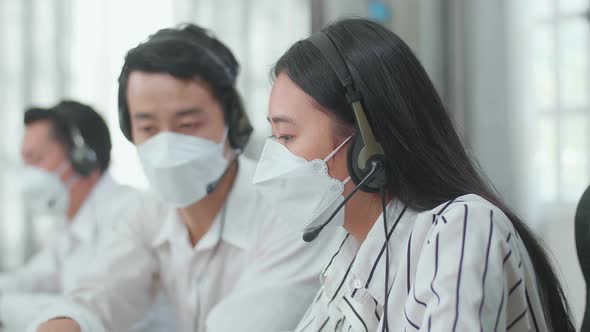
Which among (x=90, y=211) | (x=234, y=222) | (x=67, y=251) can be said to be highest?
(x=234, y=222)

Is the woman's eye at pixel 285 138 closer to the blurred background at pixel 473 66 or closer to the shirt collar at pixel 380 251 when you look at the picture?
the shirt collar at pixel 380 251

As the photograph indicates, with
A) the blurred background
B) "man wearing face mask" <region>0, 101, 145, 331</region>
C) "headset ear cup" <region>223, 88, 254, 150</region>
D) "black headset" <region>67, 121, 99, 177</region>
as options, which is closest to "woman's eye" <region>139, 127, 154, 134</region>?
"headset ear cup" <region>223, 88, 254, 150</region>

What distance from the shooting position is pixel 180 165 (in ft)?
4.68

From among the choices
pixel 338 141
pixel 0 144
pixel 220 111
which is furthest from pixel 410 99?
pixel 0 144

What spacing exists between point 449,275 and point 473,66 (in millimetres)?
2061

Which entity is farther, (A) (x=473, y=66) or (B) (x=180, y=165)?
(A) (x=473, y=66)

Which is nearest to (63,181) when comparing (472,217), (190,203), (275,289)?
(190,203)

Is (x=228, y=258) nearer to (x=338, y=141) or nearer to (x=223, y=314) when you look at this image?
(x=223, y=314)

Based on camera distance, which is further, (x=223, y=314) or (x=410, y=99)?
(x=223, y=314)

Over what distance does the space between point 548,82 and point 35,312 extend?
1.93 m

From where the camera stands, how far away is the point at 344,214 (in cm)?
101

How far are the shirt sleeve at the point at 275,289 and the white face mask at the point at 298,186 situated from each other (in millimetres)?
218

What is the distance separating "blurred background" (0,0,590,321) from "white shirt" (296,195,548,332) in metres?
1.00

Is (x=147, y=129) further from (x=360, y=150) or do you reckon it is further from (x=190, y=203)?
(x=360, y=150)
